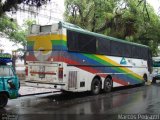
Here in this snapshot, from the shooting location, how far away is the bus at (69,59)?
15.4 meters

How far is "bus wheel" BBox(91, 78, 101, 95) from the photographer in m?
17.8

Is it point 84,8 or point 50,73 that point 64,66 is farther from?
point 84,8

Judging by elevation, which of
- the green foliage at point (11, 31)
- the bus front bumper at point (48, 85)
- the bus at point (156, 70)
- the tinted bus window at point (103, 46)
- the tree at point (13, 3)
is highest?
the green foliage at point (11, 31)

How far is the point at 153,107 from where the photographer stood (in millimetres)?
13016

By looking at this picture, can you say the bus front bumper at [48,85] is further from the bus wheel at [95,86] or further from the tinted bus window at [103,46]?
the tinted bus window at [103,46]

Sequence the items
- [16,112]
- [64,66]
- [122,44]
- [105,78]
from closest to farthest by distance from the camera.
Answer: [16,112] < [64,66] < [105,78] < [122,44]

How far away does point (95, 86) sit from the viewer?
59.3 feet

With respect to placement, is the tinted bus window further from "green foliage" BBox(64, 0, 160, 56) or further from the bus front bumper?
"green foliage" BBox(64, 0, 160, 56)

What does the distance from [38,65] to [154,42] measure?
864 inches

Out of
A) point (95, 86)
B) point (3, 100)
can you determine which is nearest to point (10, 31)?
point (95, 86)

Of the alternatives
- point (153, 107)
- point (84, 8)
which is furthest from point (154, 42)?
point (153, 107)

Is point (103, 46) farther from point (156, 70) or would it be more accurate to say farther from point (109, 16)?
point (156, 70)

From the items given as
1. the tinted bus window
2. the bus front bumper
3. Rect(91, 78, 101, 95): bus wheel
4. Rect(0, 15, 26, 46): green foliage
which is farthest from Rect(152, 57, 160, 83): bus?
the bus front bumper

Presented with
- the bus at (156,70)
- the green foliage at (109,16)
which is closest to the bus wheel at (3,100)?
the green foliage at (109,16)
